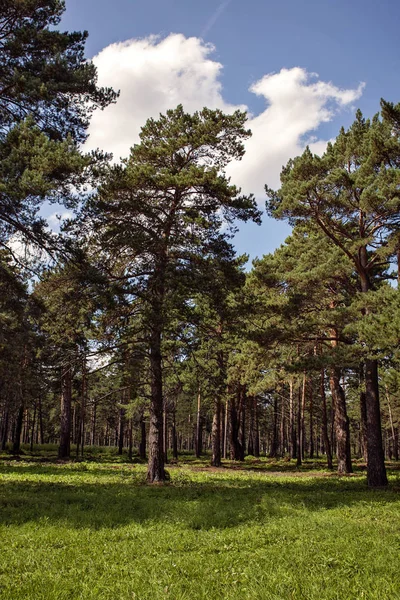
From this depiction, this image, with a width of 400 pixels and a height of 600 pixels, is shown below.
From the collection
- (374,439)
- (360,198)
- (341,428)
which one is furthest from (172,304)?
(341,428)

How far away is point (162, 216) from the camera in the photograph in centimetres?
1900

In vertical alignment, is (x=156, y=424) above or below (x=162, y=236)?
below

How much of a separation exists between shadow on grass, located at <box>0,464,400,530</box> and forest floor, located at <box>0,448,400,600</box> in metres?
0.04

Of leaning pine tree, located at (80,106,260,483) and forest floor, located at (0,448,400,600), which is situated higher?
leaning pine tree, located at (80,106,260,483)

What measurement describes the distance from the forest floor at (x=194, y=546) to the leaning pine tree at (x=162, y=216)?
5.72m

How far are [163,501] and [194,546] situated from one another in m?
4.85

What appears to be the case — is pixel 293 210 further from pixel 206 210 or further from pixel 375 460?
pixel 375 460

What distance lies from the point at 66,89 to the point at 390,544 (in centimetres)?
1452

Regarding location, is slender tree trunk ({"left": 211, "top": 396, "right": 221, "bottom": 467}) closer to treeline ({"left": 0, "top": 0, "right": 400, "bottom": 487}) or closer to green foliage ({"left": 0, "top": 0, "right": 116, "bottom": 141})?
treeline ({"left": 0, "top": 0, "right": 400, "bottom": 487})

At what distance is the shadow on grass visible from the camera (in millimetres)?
10289

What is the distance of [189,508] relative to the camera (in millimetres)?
11727

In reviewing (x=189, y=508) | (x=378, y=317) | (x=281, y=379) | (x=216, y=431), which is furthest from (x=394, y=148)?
(x=216, y=431)

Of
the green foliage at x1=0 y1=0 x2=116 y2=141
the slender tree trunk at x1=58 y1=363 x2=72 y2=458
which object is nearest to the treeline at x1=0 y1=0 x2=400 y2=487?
the green foliage at x1=0 y1=0 x2=116 y2=141

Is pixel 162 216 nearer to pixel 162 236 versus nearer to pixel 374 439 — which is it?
pixel 162 236
